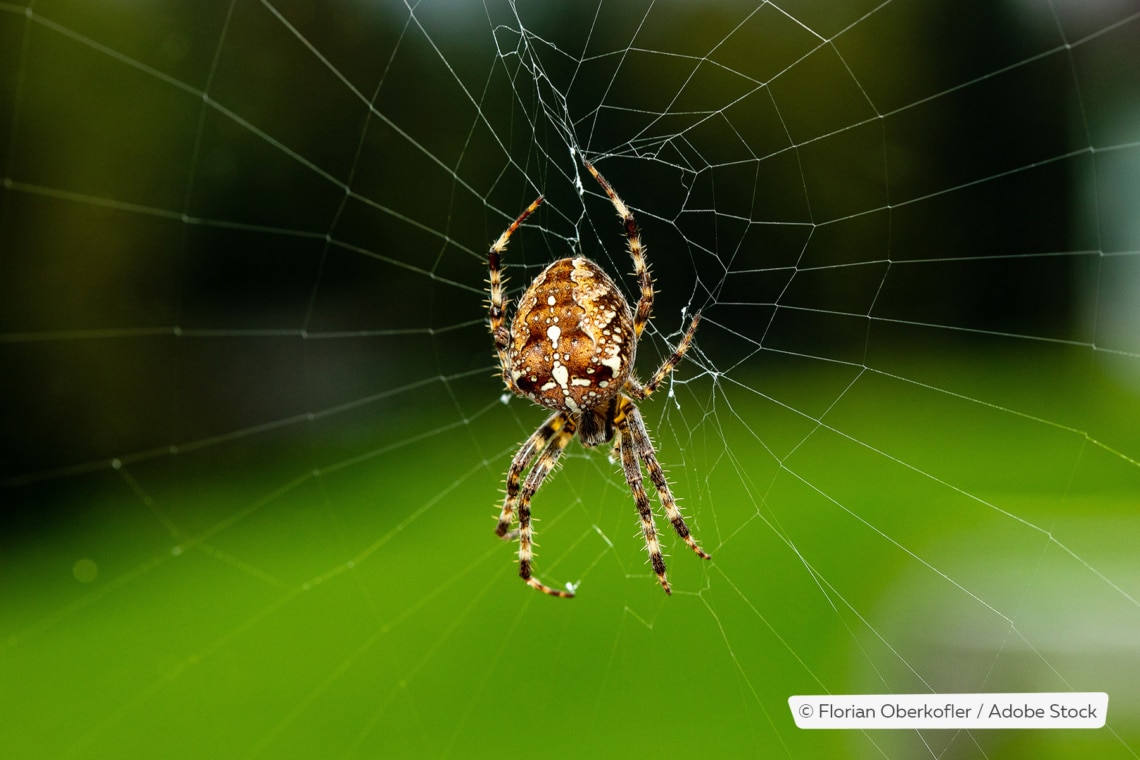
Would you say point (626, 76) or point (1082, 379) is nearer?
point (626, 76)

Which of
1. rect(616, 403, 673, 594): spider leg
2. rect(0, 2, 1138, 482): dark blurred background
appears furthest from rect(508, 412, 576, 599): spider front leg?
rect(0, 2, 1138, 482): dark blurred background

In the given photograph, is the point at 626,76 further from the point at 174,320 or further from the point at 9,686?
the point at 9,686

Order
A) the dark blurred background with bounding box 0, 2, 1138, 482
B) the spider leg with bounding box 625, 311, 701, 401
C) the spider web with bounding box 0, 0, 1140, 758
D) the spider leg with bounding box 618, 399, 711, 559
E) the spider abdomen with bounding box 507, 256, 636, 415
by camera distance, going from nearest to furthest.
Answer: the spider leg with bounding box 625, 311, 701, 401 < the spider abdomen with bounding box 507, 256, 636, 415 < the spider leg with bounding box 618, 399, 711, 559 < the spider web with bounding box 0, 0, 1140, 758 < the dark blurred background with bounding box 0, 2, 1138, 482

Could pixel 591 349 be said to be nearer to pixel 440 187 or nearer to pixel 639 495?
pixel 639 495

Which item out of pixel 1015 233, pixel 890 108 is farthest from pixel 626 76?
Result: pixel 1015 233

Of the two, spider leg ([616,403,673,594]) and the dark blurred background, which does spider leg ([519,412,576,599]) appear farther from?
the dark blurred background
